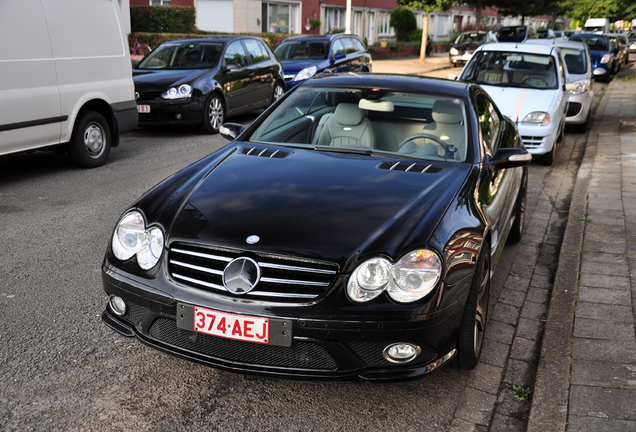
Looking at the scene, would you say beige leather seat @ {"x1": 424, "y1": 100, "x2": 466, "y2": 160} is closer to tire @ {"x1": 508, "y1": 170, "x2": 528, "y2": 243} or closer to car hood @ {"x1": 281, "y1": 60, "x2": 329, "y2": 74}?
tire @ {"x1": 508, "y1": 170, "x2": 528, "y2": 243}

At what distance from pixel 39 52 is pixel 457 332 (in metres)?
5.90

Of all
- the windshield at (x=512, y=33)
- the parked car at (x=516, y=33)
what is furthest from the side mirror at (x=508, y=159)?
the parked car at (x=516, y=33)

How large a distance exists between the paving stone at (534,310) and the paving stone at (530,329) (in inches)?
2.8

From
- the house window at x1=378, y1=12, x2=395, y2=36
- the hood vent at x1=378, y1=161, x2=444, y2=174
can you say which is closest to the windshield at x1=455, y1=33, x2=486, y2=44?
the house window at x1=378, y1=12, x2=395, y2=36

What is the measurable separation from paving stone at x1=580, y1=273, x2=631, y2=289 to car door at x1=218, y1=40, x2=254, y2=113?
318 inches

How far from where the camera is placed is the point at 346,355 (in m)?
2.79

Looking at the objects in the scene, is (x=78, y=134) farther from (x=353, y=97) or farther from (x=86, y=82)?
(x=353, y=97)

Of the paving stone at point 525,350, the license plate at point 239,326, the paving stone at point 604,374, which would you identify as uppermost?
the license plate at point 239,326

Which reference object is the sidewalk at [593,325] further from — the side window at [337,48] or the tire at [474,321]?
the side window at [337,48]

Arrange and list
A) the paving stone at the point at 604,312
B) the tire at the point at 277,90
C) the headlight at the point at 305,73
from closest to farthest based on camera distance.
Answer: the paving stone at the point at 604,312, the tire at the point at 277,90, the headlight at the point at 305,73

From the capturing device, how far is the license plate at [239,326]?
277 centimetres

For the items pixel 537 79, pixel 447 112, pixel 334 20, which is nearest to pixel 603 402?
pixel 447 112

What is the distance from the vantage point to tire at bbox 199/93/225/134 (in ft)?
35.8

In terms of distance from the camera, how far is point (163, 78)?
10703 mm
